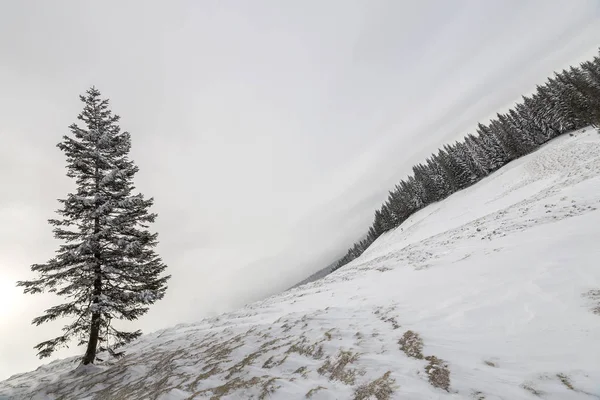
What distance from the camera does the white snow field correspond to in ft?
12.2

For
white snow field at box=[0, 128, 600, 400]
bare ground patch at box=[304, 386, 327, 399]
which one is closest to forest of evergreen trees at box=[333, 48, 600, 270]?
white snow field at box=[0, 128, 600, 400]

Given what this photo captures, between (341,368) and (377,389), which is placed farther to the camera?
(341,368)

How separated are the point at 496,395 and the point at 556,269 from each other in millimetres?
4874

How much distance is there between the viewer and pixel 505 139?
69.2 meters

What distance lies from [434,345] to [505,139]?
86072 millimetres

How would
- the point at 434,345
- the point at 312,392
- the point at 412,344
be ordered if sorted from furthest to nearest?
the point at 412,344 < the point at 434,345 < the point at 312,392

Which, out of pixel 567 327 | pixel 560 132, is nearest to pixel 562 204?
pixel 567 327

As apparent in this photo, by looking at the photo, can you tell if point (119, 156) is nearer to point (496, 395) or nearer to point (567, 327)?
point (496, 395)

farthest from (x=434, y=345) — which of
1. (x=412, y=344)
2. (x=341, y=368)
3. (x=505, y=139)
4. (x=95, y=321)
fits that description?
(x=505, y=139)

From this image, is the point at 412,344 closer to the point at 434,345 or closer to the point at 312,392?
the point at 434,345

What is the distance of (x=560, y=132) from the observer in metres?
64.8

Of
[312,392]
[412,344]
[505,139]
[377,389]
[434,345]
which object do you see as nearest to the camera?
[377,389]

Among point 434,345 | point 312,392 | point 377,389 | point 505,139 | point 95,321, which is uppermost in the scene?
point 505,139

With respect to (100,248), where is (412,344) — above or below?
below
